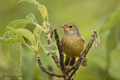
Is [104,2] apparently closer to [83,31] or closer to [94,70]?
[83,31]

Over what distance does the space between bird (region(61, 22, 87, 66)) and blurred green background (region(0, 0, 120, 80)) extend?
0.19 metres

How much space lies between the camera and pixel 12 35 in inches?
70.0

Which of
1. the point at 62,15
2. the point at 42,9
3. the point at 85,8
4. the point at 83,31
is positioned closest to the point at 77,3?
the point at 85,8

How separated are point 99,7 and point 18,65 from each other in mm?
4055

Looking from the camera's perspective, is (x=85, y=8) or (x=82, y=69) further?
(x=85, y=8)

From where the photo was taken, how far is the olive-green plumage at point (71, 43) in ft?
8.86

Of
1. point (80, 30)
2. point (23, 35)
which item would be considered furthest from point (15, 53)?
point (80, 30)

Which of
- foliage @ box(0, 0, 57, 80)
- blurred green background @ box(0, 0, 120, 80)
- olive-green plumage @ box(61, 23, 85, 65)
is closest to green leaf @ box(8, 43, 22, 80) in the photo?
foliage @ box(0, 0, 57, 80)

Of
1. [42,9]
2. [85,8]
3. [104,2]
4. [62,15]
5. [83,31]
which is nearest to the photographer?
[42,9]

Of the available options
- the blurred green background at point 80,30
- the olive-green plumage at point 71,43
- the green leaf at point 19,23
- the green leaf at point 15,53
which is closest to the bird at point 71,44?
the olive-green plumage at point 71,43

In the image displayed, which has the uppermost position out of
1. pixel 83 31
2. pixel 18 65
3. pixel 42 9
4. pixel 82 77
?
pixel 42 9

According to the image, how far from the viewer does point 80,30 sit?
4379 millimetres

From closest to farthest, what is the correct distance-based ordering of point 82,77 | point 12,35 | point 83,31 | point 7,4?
point 12,35
point 82,77
point 83,31
point 7,4

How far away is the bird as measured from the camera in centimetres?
270
